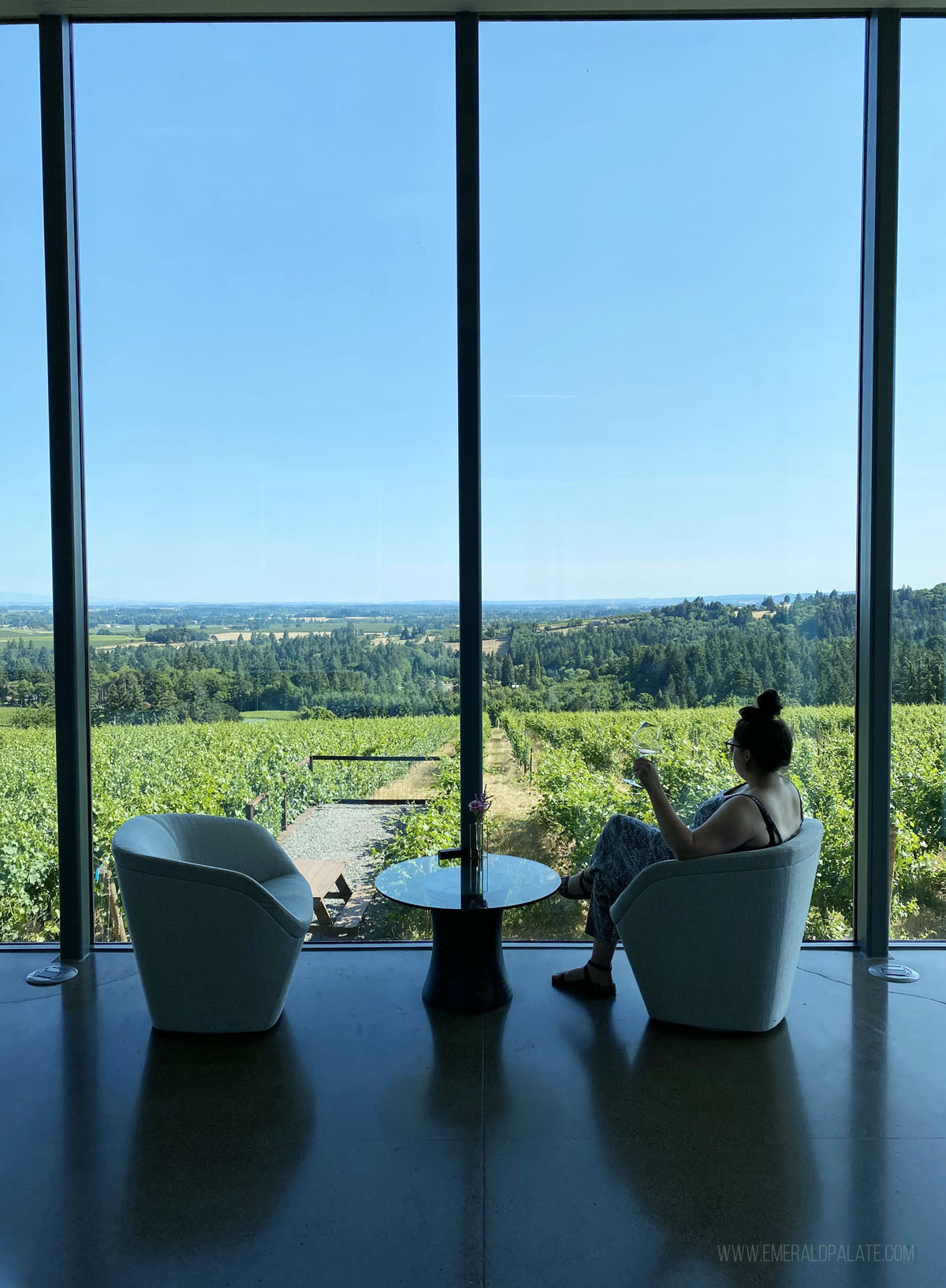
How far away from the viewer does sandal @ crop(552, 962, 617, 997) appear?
3412 millimetres

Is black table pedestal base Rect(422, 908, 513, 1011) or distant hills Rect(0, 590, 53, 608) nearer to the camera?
black table pedestal base Rect(422, 908, 513, 1011)

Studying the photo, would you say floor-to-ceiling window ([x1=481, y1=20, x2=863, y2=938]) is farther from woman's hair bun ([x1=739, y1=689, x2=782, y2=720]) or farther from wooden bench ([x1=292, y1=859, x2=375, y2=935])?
woman's hair bun ([x1=739, y1=689, x2=782, y2=720])

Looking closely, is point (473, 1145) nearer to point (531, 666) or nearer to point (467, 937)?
point (467, 937)

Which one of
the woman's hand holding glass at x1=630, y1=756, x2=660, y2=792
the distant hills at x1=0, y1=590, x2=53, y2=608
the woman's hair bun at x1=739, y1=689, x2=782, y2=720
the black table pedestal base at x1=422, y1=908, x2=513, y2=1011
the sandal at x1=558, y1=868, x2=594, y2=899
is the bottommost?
the black table pedestal base at x1=422, y1=908, x2=513, y2=1011

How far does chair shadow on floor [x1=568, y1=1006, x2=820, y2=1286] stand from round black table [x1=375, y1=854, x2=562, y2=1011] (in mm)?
368

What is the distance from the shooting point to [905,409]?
152 inches

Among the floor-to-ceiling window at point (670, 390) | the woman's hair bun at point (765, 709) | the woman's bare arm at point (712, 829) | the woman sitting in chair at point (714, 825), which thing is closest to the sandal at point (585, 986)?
the woman sitting in chair at point (714, 825)

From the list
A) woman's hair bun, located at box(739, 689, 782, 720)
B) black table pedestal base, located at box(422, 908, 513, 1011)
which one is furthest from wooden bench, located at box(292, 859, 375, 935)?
woman's hair bun, located at box(739, 689, 782, 720)

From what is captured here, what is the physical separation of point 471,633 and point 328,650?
687 mm

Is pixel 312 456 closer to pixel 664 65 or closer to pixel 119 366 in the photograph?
pixel 119 366

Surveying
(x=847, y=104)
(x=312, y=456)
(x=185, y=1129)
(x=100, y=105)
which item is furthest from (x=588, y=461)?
(x=185, y=1129)

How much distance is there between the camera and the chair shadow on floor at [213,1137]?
84.7 inches

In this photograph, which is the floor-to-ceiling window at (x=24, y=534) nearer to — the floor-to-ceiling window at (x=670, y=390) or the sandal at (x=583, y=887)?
the floor-to-ceiling window at (x=670, y=390)

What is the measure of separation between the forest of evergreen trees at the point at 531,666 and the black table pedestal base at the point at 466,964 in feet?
3.43
